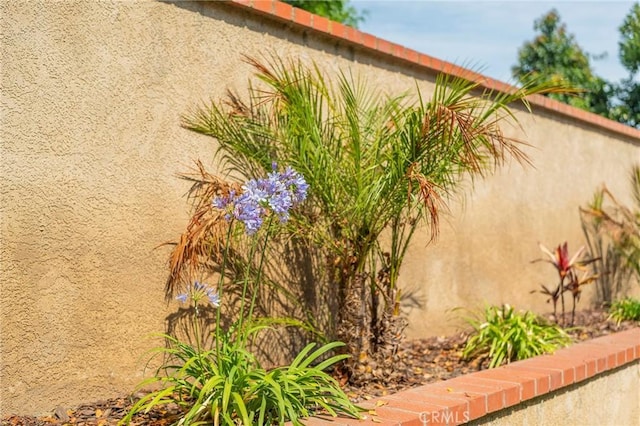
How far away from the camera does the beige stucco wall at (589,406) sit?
4.73m

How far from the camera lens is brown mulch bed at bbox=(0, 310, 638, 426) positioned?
393cm

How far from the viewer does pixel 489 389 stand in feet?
14.7

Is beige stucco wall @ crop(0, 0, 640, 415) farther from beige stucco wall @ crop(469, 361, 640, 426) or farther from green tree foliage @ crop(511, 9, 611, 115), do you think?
green tree foliage @ crop(511, 9, 611, 115)

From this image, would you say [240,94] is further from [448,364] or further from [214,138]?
[448,364]

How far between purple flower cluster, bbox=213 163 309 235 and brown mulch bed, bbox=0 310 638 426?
106 centimetres

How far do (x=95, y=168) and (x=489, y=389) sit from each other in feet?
8.23

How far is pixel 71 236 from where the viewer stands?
13.5 feet

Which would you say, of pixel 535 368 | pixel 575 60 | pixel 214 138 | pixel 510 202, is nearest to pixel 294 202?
pixel 214 138

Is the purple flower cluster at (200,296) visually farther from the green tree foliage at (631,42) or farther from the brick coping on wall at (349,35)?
the green tree foliage at (631,42)

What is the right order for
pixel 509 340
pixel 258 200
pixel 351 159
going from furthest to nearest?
pixel 509 340
pixel 351 159
pixel 258 200

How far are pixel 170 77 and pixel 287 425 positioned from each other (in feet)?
7.05

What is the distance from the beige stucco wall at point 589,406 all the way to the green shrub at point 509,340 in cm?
45

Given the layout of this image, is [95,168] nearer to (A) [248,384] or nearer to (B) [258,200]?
(B) [258,200]

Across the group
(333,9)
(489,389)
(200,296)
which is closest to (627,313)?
(489,389)
